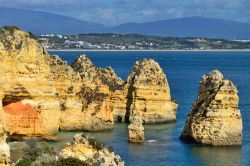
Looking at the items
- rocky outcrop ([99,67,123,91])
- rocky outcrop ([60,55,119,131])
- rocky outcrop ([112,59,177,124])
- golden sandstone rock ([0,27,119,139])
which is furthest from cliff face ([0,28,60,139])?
rocky outcrop ([99,67,123,91])

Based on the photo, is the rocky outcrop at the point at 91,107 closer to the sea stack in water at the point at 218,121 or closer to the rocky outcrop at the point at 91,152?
the sea stack in water at the point at 218,121

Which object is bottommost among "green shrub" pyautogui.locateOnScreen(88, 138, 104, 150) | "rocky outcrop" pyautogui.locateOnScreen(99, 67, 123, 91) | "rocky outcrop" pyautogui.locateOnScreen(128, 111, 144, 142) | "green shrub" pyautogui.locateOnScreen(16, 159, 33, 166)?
"rocky outcrop" pyautogui.locateOnScreen(128, 111, 144, 142)

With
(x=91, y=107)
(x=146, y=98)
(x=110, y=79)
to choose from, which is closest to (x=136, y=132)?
(x=91, y=107)

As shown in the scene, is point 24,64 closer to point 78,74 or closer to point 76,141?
point 78,74

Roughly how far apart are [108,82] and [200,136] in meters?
23.8

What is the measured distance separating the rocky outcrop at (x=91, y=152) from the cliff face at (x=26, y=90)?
21.7 m

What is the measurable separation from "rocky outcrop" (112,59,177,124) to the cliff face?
58.3 feet

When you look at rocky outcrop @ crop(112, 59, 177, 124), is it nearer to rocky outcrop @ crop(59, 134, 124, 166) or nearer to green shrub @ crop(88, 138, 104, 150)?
rocky outcrop @ crop(59, 134, 124, 166)

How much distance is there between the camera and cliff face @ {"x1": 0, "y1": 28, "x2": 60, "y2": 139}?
5903cm

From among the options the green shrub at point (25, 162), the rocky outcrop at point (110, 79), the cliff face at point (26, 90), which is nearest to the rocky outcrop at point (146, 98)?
the rocky outcrop at point (110, 79)

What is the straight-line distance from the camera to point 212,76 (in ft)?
216

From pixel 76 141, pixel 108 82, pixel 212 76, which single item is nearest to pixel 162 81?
pixel 108 82

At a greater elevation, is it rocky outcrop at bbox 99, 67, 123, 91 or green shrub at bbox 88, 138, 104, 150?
green shrub at bbox 88, 138, 104, 150

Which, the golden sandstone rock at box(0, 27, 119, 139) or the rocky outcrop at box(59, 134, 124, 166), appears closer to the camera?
the rocky outcrop at box(59, 134, 124, 166)
